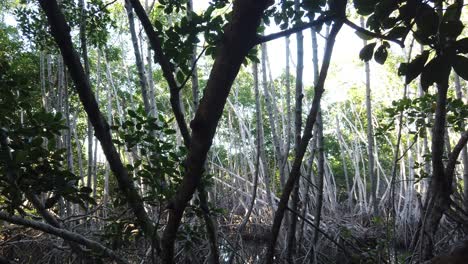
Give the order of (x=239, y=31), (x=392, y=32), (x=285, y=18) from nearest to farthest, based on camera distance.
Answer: (x=239, y=31) < (x=392, y=32) < (x=285, y=18)

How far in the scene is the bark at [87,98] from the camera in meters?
0.85

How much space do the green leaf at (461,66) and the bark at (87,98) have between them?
0.77m

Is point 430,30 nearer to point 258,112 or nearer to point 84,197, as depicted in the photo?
point 84,197

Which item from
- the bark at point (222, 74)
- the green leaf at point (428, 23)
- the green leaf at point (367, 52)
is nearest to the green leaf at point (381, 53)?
the green leaf at point (367, 52)

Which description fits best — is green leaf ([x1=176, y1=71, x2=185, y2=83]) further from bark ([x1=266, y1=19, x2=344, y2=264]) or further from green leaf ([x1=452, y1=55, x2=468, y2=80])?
green leaf ([x1=452, y1=55, x2=468, y2=80])

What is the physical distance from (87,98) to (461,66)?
781mm

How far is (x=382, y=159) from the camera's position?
1104 cm

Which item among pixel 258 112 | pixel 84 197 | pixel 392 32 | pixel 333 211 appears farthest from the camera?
pixel 333 211

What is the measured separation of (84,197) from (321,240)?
126 inches

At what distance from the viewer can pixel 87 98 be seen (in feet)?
3.05

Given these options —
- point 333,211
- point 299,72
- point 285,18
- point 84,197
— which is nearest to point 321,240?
point 333,211

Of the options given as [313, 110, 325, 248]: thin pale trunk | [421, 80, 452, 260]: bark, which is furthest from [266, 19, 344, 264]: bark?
[313, 110, 325, 248]: thin pale trunk

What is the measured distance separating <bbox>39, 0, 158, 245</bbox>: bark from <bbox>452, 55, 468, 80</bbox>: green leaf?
77cm

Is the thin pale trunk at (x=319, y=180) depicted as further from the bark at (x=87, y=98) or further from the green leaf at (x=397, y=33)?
the green leaf at (x=397, y=33)
